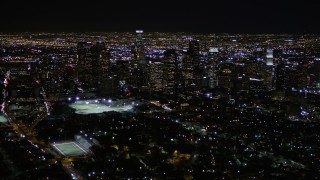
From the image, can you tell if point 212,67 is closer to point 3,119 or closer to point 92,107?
point 92,107

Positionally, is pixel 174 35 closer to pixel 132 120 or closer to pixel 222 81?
pixel 222 81

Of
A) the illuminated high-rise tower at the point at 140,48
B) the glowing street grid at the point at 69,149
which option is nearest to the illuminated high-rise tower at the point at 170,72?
the illuminated high-rise tower at the point at 140,48

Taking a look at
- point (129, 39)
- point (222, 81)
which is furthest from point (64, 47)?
point (222, 81)

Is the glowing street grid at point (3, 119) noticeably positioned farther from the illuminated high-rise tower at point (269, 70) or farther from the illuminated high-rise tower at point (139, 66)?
the illuminated high-rise tower at point (269, 70)

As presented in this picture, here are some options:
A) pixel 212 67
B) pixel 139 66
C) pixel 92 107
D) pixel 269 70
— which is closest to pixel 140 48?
pixel 139 66

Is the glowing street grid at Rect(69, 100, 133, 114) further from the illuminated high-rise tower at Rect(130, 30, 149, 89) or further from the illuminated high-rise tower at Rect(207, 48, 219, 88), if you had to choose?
the illuminated high-rise tower at Rect(207, 48, 219, 88)
